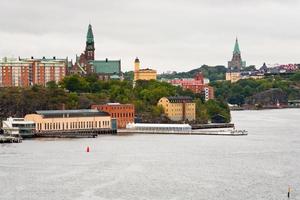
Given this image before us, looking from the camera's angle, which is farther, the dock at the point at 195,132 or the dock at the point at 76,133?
the dock at the point at 195,132

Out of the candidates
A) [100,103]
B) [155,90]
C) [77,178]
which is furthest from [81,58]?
[77,178]

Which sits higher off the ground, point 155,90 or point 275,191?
point 155,90

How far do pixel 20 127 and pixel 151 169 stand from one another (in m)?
19.1

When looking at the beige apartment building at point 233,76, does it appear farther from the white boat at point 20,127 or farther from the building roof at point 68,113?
the white boat at point 20,127

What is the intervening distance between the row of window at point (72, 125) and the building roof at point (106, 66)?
38303 millimetres

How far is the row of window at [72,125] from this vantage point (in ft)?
168

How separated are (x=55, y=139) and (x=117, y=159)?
13.2 m

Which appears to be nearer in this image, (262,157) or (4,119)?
(262,157)

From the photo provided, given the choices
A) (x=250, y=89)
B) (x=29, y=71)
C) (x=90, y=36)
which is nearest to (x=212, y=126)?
(x=29, y=71)

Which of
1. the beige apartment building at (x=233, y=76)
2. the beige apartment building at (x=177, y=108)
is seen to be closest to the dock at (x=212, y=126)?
the beige apartment building at (x=177, y=108)

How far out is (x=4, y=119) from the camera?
181 ft

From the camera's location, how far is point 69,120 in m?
52.2

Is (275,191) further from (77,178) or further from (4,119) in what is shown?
(4,119)

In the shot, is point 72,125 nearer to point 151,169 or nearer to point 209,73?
point 151,169
